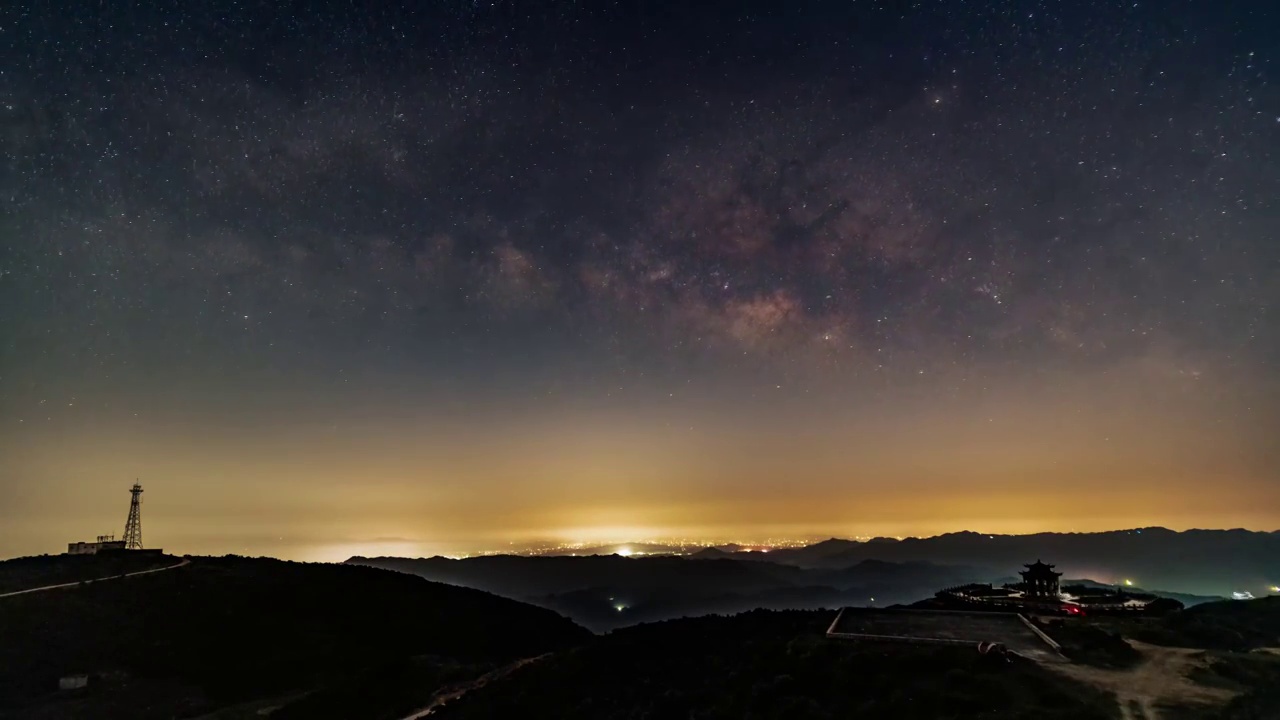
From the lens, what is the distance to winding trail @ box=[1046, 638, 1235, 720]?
24.1 meters

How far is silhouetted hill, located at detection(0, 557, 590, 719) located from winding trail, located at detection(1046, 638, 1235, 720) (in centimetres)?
3881

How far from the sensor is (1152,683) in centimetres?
2662

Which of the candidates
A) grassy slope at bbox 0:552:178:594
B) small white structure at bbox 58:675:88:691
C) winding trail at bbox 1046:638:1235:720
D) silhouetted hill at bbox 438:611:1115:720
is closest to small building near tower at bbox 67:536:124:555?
grassy slope at bbox 0:552:178:594

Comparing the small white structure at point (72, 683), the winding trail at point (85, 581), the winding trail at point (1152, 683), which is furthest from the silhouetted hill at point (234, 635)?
the winding trail at point (1152, 683)

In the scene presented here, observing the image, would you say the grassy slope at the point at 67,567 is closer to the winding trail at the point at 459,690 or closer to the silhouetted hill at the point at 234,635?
the silhouetted hill at the point at 234,635

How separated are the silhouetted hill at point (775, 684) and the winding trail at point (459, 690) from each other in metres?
1.43

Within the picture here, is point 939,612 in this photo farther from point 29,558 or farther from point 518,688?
point 29,558

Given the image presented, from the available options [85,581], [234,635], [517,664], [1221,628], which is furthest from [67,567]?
[1221,628]

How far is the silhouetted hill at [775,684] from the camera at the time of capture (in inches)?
990

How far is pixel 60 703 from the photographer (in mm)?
39594

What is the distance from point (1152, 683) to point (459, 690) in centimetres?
3921

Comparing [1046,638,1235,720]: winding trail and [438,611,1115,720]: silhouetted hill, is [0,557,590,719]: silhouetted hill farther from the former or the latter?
[1046,638,1235,720]: winding trail

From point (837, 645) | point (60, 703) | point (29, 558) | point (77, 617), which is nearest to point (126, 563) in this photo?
point (29, 558)

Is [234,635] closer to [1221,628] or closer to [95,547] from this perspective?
[95,547]
